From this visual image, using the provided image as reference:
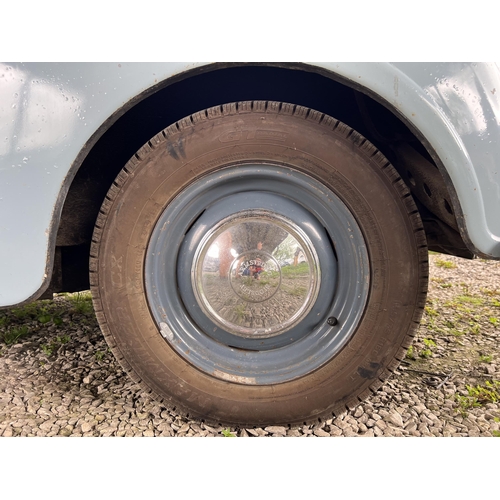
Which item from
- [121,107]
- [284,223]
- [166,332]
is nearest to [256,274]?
[284,223]

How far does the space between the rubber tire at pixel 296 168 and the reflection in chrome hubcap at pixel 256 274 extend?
0.59 ft

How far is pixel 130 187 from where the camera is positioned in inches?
51.7

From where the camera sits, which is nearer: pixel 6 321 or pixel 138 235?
pixel 138 235

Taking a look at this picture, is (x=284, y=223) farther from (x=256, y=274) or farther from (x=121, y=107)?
(x=121, y=107)

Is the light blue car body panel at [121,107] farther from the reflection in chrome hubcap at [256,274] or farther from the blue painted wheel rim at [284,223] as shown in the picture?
the reflection in chrome hubcap at [256,274]

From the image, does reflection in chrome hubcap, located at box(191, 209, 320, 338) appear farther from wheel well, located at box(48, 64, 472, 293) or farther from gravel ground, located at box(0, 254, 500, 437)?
wheel well, located at box(48, 64, 472, 293)

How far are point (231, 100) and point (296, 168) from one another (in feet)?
1.61

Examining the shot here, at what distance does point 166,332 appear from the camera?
4.42ft

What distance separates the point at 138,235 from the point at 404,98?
911 millimetres

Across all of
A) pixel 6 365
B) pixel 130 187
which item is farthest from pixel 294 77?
pixel 6 365

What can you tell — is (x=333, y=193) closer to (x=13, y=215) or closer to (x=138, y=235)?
(x=138, y=235)

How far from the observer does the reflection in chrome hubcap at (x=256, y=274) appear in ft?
4.42
